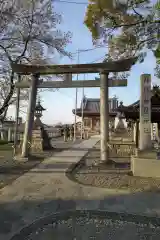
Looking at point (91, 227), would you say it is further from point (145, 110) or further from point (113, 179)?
point (145, 110)

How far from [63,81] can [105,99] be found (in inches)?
102

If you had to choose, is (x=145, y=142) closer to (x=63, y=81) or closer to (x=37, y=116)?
(x=63, y=81)

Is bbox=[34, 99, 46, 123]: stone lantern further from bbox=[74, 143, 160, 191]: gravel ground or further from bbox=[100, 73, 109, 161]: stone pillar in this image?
bbox=[74, 143, 160, 191]: gravel ground

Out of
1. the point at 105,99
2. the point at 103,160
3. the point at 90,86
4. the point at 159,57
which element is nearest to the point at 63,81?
the point at 90,86

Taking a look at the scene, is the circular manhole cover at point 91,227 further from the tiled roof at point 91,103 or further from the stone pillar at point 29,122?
the tiled roof at point 91,103

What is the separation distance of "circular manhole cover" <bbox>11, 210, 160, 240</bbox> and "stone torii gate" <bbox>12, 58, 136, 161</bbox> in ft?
19.9

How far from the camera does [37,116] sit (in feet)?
→ 61.0

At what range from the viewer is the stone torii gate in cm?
1117

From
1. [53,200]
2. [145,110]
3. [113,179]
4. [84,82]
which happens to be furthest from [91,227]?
[84,82]

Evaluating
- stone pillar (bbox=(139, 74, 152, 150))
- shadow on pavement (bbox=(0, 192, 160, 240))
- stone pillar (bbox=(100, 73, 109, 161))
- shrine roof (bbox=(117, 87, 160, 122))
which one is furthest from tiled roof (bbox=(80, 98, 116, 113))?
shadow on pavement (bbox=(0, 192, 160, 240))

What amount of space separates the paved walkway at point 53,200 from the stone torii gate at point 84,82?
12.7 feet

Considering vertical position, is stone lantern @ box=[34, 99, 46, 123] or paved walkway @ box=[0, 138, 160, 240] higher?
stone lantern @ box=[34, 99, 46, 123]

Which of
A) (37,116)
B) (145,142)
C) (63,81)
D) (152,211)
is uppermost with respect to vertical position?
(63,81)

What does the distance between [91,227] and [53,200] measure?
5.43 feet
